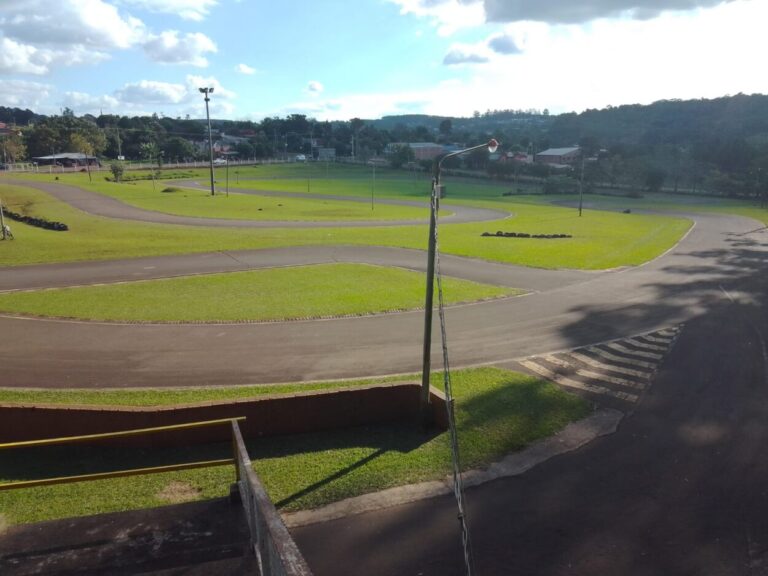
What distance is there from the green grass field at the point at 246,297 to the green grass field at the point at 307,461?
9418 millimetres

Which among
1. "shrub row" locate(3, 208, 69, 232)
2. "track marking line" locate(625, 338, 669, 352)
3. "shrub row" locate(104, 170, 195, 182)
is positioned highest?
"shrub row" locate(104, 170, 195, 182)

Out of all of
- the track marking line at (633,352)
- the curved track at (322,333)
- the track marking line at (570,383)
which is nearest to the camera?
the track marking line at (570,383)

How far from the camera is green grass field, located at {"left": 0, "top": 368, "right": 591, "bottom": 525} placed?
34.9ft

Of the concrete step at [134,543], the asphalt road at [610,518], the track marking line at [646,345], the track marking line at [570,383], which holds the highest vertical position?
the concrete step at [134,543]

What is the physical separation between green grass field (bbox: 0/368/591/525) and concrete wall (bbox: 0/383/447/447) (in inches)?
10.9

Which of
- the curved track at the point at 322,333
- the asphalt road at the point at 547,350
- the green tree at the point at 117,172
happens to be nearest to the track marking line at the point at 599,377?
the asphalt road at the point at 547,350

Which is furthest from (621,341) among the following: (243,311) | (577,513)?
(243,311)

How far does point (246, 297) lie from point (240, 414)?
12.7 m

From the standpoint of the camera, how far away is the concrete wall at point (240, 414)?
1227 cm

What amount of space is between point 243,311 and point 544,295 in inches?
540

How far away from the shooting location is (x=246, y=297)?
25.1 meters

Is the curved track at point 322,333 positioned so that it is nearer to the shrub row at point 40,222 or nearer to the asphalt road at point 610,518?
the asphalt road at point 610,518

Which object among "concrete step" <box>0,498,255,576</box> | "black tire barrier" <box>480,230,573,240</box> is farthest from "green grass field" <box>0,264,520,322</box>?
"black tire barrier" <box>480,230,573,240</box>

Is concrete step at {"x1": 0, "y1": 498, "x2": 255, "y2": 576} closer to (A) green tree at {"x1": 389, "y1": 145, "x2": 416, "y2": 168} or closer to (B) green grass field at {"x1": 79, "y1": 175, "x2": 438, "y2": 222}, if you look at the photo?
(B) green grass field at {"x1": 79, "y1": 175, "x2": 438, "y2": 222}
